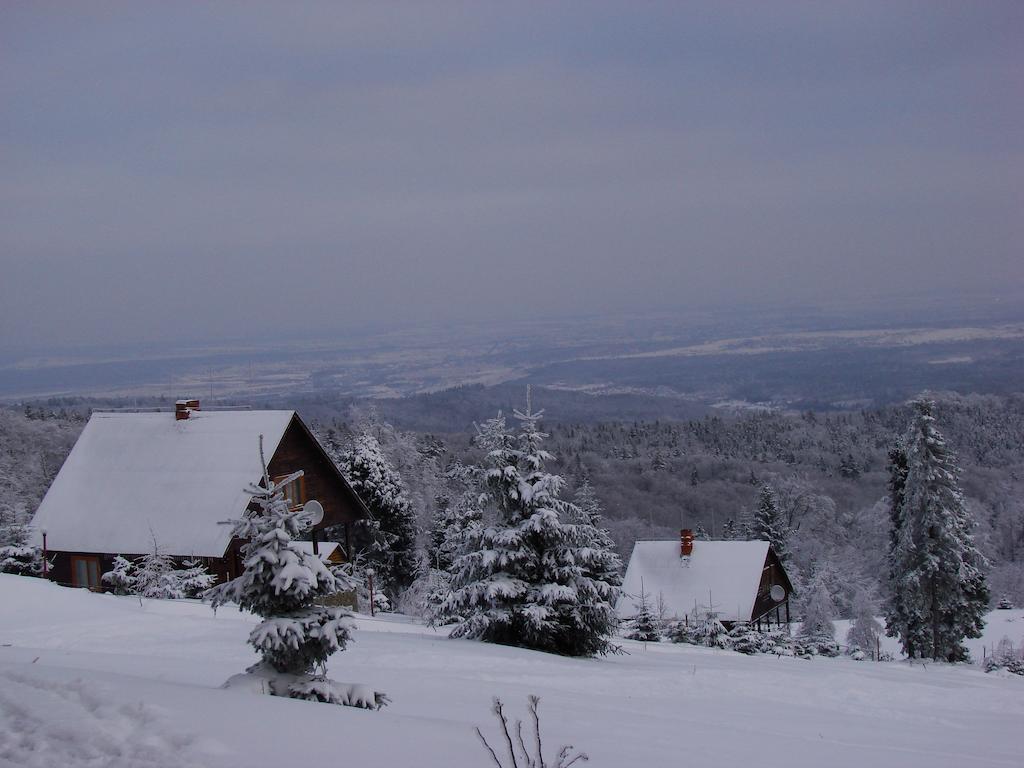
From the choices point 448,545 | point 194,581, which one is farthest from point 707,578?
point 194,581

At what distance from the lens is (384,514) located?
4481 cm

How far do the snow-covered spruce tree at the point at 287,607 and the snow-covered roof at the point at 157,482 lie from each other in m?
15.8

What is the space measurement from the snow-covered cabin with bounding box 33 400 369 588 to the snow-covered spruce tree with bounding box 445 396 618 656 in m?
9.17

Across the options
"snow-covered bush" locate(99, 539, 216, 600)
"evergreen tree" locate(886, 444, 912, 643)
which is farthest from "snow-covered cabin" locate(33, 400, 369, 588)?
"evergreen tree" locate(886, 444, 912, 643)

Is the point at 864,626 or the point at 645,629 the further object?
the point at 864,626

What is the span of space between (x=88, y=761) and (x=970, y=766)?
8.72m

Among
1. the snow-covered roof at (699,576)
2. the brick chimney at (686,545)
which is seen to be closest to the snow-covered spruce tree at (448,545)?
the snow-covered roof at (699,576)

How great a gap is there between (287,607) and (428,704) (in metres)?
2.77

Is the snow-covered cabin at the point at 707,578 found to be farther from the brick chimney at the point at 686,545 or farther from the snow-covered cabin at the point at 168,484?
the snow-covered cabin at the point at 168,484

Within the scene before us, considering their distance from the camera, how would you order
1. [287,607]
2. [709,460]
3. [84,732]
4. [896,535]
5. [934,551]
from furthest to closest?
1. [709,460]
2. [896,535]
3. [934,551]
4. [287,607]
5. [84,732]

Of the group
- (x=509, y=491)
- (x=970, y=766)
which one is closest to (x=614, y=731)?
(x=970, y=766)

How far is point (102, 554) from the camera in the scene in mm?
24969

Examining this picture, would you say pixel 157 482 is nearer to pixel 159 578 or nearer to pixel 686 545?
pixel 159 578

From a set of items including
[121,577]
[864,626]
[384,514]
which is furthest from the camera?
[384,514]
